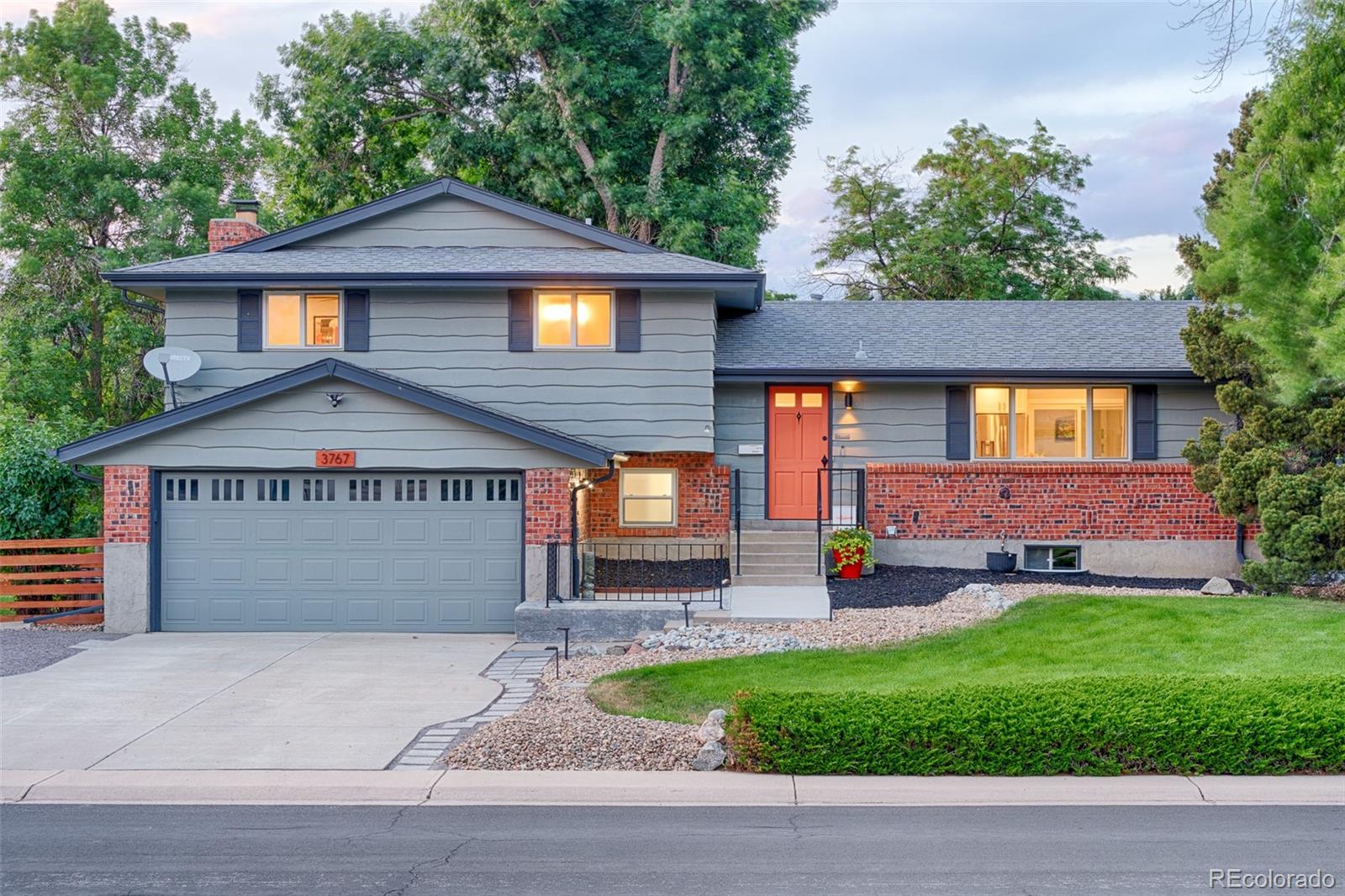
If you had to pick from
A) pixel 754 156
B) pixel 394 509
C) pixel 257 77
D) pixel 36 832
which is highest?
pixel 257 77

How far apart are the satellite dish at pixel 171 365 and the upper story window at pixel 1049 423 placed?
41.2ft

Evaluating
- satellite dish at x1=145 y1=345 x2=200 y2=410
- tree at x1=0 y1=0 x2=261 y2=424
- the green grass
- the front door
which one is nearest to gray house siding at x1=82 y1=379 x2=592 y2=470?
satellite dish at x1=145 y1=345 x2=200 y2=410

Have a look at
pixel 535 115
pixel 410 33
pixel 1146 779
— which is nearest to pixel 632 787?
pixel 1146 779

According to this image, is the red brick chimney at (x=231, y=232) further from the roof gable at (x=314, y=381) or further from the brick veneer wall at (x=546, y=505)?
the brick veneer wall at (x=546, y=505)

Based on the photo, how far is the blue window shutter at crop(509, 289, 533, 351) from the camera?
58.0 ft

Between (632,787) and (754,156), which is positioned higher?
(754,156)

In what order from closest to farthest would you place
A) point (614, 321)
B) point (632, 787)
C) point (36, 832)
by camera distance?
point (36, 832)
point (632, 787)
point (614, 321)

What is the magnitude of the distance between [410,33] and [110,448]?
17.4 m

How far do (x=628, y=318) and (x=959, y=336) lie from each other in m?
6.29

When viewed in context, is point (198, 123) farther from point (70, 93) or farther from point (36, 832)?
point (36, 832)

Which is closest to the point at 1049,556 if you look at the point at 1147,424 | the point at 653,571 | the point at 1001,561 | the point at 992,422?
the point at 1001,561

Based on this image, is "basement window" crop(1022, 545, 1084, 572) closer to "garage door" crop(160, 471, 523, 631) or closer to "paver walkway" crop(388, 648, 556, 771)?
"garage door" crop(160, 471, 523, 631)

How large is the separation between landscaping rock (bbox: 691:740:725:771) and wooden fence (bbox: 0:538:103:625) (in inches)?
442

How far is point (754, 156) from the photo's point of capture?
28.3m
